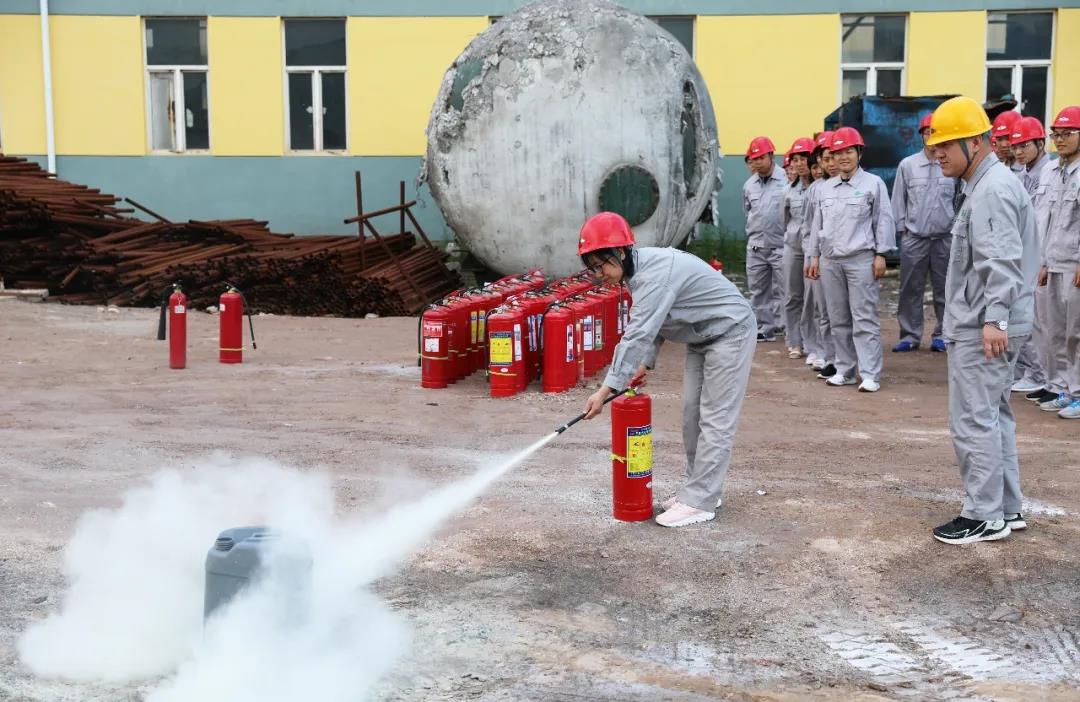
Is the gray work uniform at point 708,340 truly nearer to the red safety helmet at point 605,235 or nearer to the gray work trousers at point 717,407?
the gray work trousers at point 717,407

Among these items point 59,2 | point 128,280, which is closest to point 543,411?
point 128,280

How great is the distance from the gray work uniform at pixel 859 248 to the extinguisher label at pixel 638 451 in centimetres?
436

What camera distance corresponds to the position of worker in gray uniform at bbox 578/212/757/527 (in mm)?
5441

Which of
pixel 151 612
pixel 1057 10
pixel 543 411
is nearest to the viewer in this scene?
pixel 151 612

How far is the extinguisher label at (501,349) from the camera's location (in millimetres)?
9094

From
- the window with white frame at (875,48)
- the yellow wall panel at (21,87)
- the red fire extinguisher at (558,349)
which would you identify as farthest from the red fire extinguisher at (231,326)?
the window with white frame at (875,48)

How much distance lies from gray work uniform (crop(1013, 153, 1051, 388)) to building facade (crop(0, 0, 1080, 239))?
855cm

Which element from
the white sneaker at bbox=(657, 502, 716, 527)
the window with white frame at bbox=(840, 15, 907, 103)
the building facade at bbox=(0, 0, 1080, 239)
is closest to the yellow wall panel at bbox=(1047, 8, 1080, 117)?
the building facade at bbox=(0, 0, 1080, 239)

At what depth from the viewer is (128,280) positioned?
47.1ft

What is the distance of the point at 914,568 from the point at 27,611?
3.67m

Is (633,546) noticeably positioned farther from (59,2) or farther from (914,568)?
(59,2)

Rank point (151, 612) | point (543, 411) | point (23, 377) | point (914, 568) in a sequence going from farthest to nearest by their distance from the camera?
point (23, 377)
point (543, 411)
point (914, 568)
point (151, 612)

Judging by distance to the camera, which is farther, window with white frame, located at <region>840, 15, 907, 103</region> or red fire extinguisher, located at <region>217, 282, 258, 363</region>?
window with white frame, located at <region>840, 15, 907, 103</region>

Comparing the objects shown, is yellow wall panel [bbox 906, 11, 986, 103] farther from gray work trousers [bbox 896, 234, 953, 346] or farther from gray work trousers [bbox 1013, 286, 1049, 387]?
gray work trousers [bbox 1013, 286, 1049, 387]
